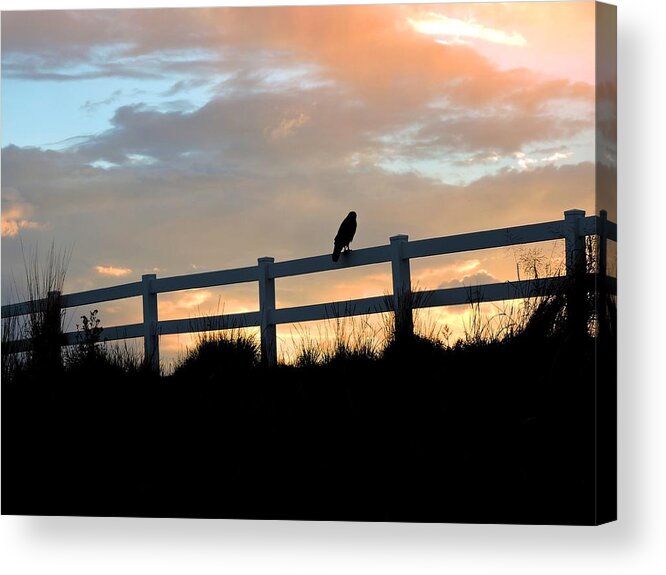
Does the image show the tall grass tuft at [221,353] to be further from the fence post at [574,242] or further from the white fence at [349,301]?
the fence post at [574,242]

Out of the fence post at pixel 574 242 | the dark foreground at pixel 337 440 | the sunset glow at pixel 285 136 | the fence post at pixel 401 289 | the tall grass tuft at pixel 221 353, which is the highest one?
the sunset glow at pixel 285 136

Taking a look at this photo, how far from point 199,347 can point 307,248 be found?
738 millimetres

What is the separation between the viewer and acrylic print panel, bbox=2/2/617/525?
4.54 m

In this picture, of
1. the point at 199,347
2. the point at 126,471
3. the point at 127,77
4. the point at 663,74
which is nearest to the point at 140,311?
the point at 199,347

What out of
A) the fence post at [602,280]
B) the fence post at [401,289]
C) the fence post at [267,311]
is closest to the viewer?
the fence post at [602,280]

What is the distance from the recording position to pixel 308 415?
491 cm

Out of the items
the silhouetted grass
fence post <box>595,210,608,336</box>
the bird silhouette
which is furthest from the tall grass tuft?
fence post <box>595,210,608,336</box>

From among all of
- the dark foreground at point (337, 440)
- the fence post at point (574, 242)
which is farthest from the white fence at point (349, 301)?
the dark foreground at point (337, 440)

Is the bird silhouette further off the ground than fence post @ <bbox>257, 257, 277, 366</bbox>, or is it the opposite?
the bird silhouette

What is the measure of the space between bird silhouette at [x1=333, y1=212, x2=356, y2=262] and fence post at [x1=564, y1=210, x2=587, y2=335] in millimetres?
884

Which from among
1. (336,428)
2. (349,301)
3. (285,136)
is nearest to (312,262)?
(349,301)

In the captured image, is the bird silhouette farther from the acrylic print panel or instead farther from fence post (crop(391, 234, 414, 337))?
fence post (crop(391, 234, 414, 337))

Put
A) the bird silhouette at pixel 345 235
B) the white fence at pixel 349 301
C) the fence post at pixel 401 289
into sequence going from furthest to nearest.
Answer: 1. the fence post at pixel 401 289
2. the bird silhouette at pixel 345 235
3. the white fence at pixel 349 301

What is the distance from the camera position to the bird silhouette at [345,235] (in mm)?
4828
